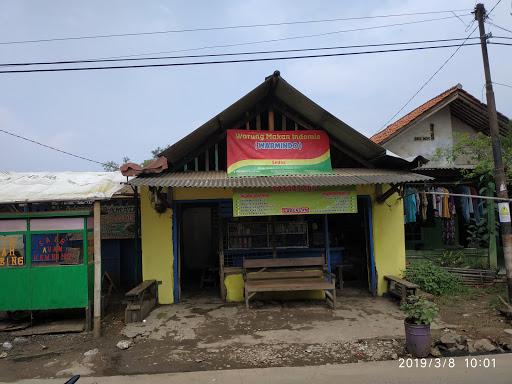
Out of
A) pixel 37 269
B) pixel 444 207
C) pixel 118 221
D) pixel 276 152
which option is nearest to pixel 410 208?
pixel 444 207

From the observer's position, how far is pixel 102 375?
4.97 meters

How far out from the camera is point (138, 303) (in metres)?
7.20

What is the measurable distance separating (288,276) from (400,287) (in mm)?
2402

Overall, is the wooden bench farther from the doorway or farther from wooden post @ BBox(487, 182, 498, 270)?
the doorway

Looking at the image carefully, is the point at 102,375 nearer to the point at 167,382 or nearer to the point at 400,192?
the point at 167,382

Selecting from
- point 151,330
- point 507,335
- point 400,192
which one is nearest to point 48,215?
point 151,330

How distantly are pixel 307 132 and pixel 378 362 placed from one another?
531cm

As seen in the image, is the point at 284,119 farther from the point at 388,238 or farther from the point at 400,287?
the point at 400,287

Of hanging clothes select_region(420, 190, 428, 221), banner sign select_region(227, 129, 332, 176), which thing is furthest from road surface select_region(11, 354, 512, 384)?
hanging clothes select_region(420, 190, 428, 221)

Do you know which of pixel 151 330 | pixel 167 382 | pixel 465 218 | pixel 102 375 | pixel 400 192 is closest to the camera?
pixel 167 382

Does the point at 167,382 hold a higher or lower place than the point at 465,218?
lower

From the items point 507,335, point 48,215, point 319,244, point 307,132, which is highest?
point 307,132

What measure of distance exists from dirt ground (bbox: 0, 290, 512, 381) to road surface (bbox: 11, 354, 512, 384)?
0.85 feet

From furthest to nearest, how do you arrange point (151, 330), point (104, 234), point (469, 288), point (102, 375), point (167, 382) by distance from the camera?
point (104, 234)
point (469, 288)
point (151, 330)
point (102, 375)
point (167, 382)
